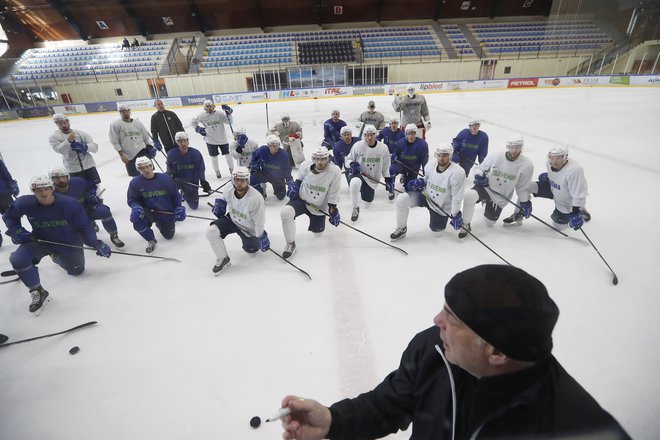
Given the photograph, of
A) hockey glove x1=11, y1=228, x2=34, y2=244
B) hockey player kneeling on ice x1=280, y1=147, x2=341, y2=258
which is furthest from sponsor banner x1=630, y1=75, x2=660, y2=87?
hockey glove x1=11, y1=228, x2=34, y2=244

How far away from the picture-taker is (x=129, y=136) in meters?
6.61

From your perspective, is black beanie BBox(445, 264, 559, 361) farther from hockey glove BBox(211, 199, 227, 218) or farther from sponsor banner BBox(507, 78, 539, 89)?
sponsor banner BBox(507, 78, 539, 89)

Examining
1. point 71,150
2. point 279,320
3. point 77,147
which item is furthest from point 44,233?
point 279,320

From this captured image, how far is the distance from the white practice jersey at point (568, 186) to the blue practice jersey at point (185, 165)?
5707 mm

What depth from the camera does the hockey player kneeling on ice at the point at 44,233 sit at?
3.53 meters

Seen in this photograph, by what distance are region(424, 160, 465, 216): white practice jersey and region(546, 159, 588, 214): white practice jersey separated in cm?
133

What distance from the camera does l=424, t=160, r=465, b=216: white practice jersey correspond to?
13.8 ft

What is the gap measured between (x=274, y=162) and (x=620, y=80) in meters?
21.9

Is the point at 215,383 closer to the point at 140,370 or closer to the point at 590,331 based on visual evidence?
the point at 140,370

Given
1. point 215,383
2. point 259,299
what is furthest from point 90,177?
point 215,383

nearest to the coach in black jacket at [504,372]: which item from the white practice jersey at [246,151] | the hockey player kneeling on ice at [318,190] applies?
the hockey player kneeling on ice at [318,190]

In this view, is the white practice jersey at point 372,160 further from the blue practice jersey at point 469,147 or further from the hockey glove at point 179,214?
the hockey glove at point 179,214

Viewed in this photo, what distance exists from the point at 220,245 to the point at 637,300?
4.58 metres

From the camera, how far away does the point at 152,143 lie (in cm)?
688
